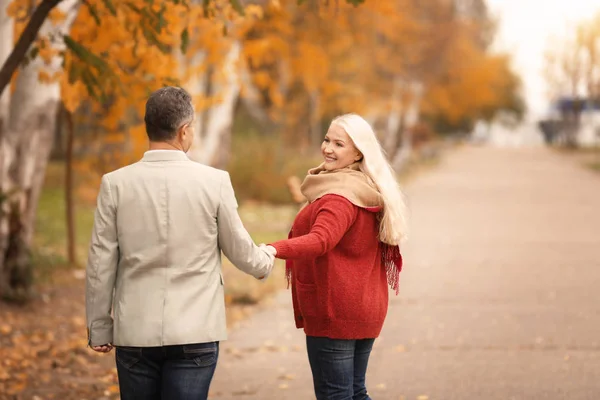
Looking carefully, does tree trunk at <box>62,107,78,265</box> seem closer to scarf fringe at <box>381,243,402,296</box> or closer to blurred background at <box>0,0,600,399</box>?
blurred background at <box>0,0,600,399</box>

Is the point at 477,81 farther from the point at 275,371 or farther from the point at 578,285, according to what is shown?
the point at 275,371

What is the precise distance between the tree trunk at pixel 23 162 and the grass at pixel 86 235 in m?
0.89

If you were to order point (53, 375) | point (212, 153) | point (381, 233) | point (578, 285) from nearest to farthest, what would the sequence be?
point (381, 233) → point (53, 375) → point (578, 285) → point (212, 153)

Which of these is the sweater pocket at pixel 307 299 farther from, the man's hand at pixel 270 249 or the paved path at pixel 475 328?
the paved path at pixel 475 328

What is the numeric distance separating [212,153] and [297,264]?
34.6 feet

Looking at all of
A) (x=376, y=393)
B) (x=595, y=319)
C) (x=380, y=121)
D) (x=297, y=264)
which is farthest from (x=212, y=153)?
(x=380, y=121)

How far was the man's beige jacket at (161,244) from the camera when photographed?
11.9 feet

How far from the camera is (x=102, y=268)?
12.0 feet

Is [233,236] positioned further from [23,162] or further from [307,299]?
[23,162]

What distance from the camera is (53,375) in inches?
279

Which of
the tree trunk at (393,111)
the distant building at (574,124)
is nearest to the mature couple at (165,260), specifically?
the tree trunk at (393,111)

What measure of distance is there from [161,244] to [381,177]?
3.56 ft

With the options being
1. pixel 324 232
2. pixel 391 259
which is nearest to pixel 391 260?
pixel 391 259

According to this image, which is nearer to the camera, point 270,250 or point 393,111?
point 270,250
